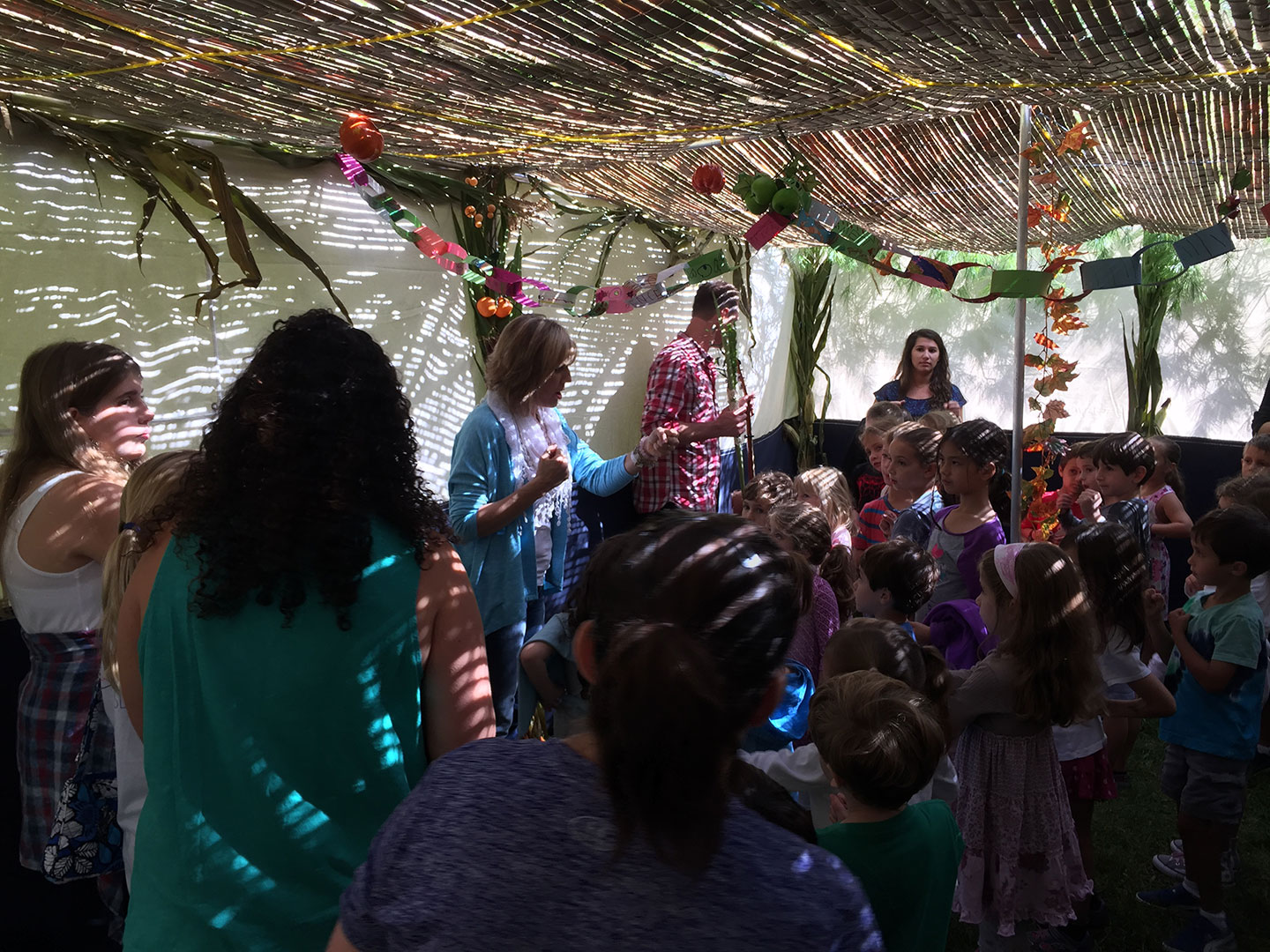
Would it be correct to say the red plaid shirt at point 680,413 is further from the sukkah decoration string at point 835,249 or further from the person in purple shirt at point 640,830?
the person in purple shirt at point 640,830

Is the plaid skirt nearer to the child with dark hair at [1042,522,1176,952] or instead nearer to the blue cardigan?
the blue cardigan

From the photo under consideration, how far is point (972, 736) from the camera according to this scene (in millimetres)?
2258

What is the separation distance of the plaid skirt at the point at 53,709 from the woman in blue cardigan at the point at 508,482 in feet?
3.38

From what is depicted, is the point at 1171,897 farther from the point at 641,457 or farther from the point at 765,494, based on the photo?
the point at 641,457

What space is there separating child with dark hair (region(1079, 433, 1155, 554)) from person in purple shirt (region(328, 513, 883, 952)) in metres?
3.21

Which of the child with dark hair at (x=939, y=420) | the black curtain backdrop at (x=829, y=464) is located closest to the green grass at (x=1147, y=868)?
the child with dark hair at (x=939, y=420)

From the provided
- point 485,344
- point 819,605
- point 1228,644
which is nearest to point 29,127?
point 485,344

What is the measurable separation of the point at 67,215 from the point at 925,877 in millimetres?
2941

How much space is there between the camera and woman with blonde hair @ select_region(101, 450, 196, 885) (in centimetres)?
161

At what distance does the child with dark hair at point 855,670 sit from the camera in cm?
185

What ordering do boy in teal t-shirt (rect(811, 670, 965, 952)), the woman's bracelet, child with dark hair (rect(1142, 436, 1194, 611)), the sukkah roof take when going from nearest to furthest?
boy in teal t-shirt (rect(811, 670, 965, 952)), the sukkah roof, the woman's bracelet, child with dark hair (rect(1142, 436, 1194, 611))

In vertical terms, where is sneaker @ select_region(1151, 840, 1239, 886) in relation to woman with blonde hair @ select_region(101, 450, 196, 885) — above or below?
below

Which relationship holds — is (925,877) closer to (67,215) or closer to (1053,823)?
(1053,823)

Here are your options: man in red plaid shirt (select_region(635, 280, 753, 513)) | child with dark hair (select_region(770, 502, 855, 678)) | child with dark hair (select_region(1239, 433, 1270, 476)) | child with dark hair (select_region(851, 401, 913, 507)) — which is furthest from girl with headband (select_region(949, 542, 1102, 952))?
man in red plaid shirt (select_region(635, 280, 753, 513))
